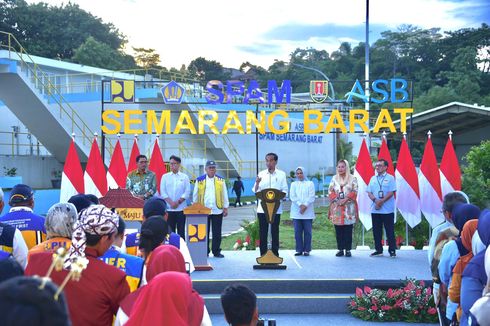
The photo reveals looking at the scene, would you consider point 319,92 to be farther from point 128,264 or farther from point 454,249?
point 128,264

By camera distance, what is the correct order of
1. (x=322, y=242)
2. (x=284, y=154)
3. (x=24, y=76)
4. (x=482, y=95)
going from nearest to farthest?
1. (x=322, y=242)
2. (x=24, y=76)
3. (x=284, y=154)
4. (x=482, y=95)

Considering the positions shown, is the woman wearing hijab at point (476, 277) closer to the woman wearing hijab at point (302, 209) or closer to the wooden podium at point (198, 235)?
the wooden podium at point (198, 235)

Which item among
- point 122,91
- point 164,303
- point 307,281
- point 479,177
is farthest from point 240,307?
point 479,177

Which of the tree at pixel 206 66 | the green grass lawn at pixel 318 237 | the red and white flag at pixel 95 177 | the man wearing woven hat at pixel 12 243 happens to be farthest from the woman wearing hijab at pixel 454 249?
the tree at pixel 206 66

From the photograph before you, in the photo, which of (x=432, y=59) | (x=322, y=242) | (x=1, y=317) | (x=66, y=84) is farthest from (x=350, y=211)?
(x=432, y=59)

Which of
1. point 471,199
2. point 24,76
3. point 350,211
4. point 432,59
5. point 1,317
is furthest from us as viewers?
point 432,59

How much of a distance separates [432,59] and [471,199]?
167 feet

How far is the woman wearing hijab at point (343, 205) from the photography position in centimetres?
950

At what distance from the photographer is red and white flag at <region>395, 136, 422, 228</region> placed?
1034cm

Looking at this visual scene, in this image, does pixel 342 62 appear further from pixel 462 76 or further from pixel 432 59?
pixel 462 76

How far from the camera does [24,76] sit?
792 inches

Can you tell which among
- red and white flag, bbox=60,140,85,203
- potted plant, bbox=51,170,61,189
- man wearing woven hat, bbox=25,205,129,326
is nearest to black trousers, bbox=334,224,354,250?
red and white flag, bbox=60,140,85,203

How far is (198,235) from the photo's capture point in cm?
867

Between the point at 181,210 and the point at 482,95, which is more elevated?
the point at 482,95
